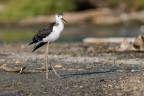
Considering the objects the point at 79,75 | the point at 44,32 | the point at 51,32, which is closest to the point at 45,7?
the point at 79,75

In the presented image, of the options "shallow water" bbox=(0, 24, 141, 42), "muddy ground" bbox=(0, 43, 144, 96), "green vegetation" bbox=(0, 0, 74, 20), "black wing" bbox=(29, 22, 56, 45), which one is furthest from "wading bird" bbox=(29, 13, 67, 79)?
"green vegetation" bbox=(0, 0, 74, 20)

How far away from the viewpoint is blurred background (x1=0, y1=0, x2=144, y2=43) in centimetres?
4053

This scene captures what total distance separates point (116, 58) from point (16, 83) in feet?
19.2

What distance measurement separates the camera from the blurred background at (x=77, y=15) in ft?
133

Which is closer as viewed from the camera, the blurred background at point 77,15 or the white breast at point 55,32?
the white breast at point 55,32

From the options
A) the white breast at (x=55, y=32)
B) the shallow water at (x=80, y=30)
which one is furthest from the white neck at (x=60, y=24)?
the shallow water at (x=80, y=30)

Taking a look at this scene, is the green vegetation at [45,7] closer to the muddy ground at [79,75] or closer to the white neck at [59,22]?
the muddy ground at [79,75]

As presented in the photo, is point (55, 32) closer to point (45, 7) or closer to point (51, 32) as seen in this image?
point (51, 32)

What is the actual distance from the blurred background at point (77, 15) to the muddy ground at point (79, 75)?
1822cm

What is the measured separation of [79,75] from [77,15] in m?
27.3

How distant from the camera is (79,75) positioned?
15.2 m

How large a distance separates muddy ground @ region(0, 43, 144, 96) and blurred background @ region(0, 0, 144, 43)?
18221mm

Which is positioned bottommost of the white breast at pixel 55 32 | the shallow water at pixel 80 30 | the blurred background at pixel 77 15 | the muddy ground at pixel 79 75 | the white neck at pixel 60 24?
the muddy ground at pixel 79 75

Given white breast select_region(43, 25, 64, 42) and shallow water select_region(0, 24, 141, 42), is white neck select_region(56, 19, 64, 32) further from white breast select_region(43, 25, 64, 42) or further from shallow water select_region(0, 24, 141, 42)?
shallow water select_region(0, 24, 141, 42)
